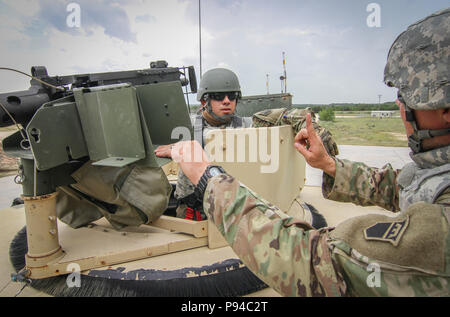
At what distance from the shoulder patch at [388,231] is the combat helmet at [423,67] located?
1.29ft

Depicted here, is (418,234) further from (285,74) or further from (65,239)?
(285,74)

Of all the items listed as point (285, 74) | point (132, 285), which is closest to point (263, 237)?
point (132, 285)

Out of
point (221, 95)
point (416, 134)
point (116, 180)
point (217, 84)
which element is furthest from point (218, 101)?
point (416, 134)

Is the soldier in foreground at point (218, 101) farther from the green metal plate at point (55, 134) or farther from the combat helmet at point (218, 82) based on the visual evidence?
the green metal plate at point (55, 134)

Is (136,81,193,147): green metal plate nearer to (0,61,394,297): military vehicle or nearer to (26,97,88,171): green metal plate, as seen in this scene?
(0,61,394,297): military vehicle

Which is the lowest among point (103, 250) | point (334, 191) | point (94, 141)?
point (103, 250)


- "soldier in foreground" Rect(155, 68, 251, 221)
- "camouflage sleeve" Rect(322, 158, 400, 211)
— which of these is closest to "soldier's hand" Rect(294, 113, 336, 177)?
"camouflage sleeve" Rect(322, 158, 400, 211)

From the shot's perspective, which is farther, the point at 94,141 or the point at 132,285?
the point at 132,285

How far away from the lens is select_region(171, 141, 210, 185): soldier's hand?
3.48ft

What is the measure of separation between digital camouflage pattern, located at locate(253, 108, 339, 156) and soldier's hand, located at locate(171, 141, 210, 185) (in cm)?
138

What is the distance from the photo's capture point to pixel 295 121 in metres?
2.59

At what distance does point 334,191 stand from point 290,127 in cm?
100

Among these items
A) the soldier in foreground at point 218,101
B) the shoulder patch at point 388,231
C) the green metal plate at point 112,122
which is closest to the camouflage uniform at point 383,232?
the shoulder patch at point 388,231

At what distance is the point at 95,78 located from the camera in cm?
179
